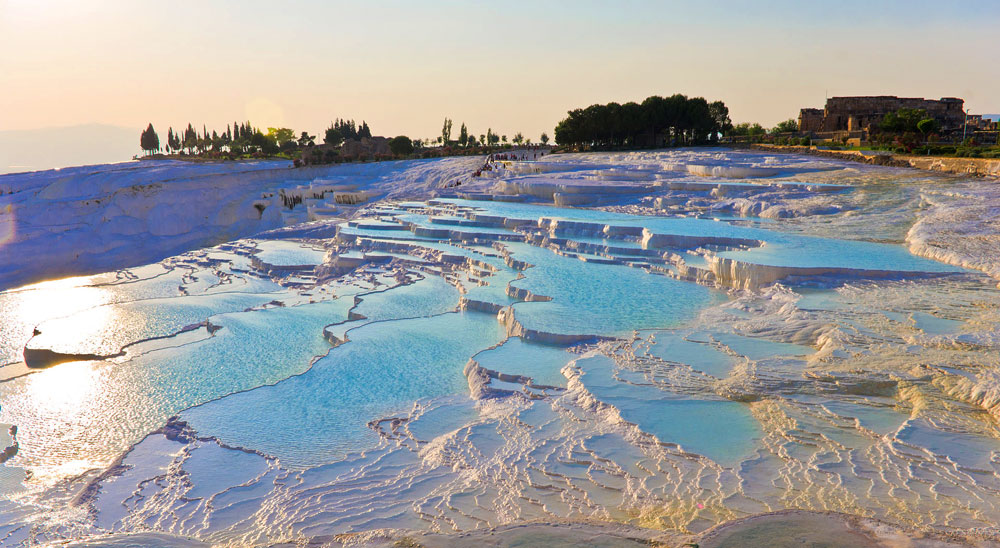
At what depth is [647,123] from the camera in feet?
136

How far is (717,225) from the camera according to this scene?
14812 millimetres

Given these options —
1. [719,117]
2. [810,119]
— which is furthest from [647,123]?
[810,119]

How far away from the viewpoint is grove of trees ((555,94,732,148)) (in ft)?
136

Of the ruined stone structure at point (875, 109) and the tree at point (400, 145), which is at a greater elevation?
the ruined stone structure at point (875, 109)

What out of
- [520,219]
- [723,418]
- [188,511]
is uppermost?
[520,219]

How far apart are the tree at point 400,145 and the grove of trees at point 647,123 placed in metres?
10.1

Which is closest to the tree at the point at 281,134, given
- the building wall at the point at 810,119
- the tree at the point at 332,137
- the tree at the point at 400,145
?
the tree at the point at 332,137

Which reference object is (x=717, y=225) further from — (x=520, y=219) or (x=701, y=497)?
(x=701, y=497)

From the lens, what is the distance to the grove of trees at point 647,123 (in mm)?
41375

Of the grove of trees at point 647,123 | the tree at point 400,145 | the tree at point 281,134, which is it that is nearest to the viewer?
the grove of trees at point 647,123

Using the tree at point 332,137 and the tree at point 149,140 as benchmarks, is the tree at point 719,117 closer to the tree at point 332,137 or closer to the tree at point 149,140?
the tree at point 332,137

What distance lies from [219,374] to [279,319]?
2.41m

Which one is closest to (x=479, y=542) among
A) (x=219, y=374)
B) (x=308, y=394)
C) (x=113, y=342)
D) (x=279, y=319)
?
(x=308, y=394)

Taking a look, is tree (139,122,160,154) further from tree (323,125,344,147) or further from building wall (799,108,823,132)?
building wall (799,108,823,132)
